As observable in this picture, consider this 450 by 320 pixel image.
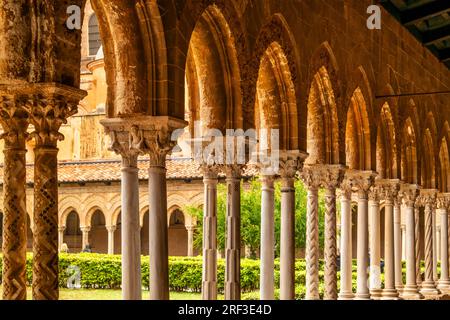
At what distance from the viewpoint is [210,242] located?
36.9ft

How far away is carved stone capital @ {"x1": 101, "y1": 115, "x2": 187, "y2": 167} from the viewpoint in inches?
363

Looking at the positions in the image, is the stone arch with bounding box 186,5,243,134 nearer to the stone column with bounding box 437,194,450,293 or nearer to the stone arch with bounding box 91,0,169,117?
the stone arch with bounding box 91,0,169,117

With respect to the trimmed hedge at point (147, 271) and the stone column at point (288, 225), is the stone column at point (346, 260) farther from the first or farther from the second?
the trimmed hedge at point (147, 271)

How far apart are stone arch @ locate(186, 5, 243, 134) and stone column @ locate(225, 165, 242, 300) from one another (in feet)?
2.18

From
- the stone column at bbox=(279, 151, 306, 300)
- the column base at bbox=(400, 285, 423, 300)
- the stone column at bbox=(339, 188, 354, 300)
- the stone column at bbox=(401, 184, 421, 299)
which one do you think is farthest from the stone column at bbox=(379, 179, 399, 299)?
the stone column at bbox=(279, 151, 306, 300)

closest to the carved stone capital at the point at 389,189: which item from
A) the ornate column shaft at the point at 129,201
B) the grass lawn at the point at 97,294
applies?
the grass lawn at the point at 97,294

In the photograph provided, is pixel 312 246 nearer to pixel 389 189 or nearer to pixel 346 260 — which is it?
pixel 346 260

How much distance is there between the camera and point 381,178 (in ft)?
59.7

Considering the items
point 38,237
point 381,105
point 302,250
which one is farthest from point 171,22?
point 302,250

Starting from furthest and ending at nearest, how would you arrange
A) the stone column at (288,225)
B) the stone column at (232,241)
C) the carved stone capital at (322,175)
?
the carved stone capital at (322,175) < the stone column at (288,225) < the stone column at (232,241)

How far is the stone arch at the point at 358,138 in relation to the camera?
16.4 meters

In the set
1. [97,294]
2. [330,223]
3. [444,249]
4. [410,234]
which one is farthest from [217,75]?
[97,294]

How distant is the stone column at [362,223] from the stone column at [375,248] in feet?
2.94

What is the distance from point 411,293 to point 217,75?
9.98 metres
